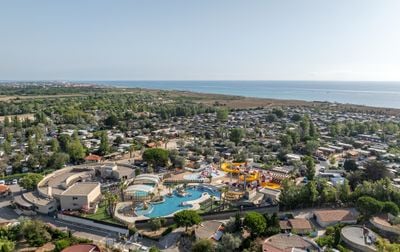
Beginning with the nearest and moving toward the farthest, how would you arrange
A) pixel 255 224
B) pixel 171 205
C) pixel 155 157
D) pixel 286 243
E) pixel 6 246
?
pixel 6 246, pixel 286 243, pixel 255 224, pixel 171 205, pixel 155 157

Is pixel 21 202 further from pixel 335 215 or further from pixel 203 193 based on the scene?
pixel 335 215

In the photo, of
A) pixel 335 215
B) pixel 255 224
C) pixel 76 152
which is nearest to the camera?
pixel 255 224

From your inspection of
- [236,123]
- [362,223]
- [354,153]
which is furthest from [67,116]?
[362,223]

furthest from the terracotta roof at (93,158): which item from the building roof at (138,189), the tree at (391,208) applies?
the tree at (391,208)

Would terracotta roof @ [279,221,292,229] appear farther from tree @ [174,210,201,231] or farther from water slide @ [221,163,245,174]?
water slide @ [221,163,245,174]

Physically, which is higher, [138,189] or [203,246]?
[203,246]

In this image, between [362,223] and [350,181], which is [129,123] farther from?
[362,223]

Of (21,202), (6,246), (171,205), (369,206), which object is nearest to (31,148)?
(21,202)

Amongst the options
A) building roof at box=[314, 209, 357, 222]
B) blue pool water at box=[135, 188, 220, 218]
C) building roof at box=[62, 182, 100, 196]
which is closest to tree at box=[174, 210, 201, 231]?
blue pool water at box=[135, 188, 220, 218]
